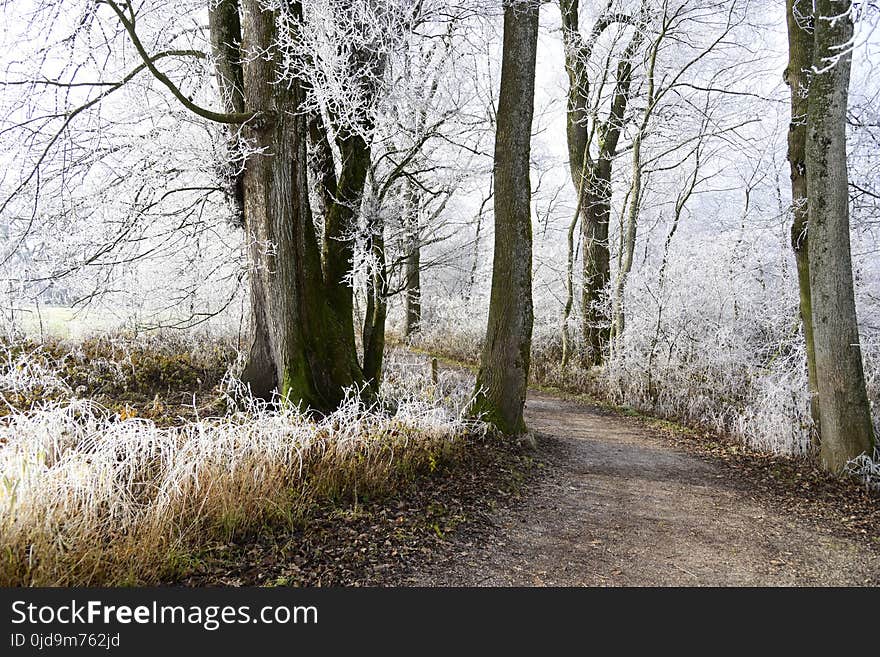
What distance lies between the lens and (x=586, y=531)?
4105mm

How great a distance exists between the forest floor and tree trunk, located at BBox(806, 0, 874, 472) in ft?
2.09

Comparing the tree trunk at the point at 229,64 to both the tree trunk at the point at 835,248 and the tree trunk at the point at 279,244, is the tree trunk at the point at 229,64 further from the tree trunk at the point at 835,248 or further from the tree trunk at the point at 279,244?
the tree trunk at the point at 835,248

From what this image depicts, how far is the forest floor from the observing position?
10.6ft

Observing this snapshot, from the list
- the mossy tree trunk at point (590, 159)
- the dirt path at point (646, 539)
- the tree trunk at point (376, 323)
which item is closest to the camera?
the dirt path at point (646, 539)

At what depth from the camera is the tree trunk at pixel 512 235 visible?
6184 millimetres

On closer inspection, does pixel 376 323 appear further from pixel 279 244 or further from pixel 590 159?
pixel 590 159

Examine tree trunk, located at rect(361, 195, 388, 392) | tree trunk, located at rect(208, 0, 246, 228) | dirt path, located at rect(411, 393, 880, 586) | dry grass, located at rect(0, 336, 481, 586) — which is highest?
tree trunk, located at rect(208, 0, 246, 228)

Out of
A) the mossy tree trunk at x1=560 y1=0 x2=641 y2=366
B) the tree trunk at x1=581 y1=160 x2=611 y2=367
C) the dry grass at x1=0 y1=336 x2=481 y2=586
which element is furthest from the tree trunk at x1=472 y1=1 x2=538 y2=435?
the tree trunk at x1=581 y1=160 x2=611 y2=367

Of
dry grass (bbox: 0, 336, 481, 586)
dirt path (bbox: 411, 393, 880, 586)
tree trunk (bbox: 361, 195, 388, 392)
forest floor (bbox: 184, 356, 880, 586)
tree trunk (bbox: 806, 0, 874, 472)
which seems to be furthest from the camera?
tree trunk (bbox: 361, 195, 388, 392)

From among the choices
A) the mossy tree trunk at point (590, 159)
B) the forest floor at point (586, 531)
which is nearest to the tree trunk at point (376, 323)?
the forest floor at point (586, 531)

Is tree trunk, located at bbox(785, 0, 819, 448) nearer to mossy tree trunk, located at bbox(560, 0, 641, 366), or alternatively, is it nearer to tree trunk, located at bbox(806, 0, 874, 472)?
tree trunk, located at bbox(806, 0, 874, 472)

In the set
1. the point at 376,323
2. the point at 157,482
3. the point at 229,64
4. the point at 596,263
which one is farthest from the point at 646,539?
the point at 596,263

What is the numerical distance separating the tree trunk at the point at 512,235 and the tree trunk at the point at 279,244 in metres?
1.74

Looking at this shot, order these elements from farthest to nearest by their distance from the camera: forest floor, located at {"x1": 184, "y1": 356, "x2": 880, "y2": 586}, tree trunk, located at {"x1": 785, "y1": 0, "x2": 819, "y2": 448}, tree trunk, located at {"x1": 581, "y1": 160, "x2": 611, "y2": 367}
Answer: tree trunk, located at {"x1": 581, "y1": 160, "x2": 611, "y2": 367}
tree trunk, located at {"x1": 785, "y1": 0, "x2": 819, "y2": 448}
forest floor, located at {"x1": 184, "y1": 356, "x2": 880, "y2": 586}
